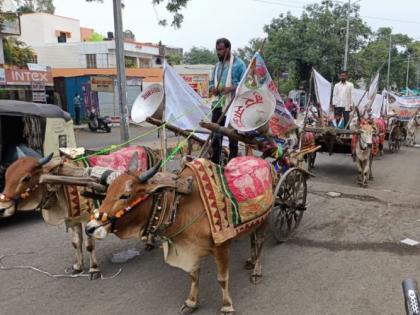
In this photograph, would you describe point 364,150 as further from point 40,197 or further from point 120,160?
point 40,197

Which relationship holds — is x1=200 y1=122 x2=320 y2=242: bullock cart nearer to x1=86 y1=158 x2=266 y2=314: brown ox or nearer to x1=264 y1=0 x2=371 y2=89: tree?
x1=86 y1=158 x2=266 y2=314: brown ox

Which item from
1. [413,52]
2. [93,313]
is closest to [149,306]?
[93,313]

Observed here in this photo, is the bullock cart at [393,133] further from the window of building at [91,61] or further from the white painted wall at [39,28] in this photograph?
the white painted wall at [39,28]

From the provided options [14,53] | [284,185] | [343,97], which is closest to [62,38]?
[14,53]

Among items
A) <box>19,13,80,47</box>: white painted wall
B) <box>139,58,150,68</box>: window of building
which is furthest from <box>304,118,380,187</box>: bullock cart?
<box>19,13,80,47</box>: white painted wall

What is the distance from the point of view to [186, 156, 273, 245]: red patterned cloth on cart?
3635 millimetres

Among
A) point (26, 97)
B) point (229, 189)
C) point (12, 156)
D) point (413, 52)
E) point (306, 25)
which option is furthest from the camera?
point (413, 52)

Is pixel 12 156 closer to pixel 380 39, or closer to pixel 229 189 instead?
pixel 229 189

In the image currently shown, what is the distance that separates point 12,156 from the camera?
7.05m

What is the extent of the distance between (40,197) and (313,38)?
3096 cm

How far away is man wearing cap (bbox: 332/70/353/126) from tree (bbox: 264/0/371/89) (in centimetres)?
2286

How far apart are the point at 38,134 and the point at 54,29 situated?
37.4m

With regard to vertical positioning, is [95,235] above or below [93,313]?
above

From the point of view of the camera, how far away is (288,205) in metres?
5.27
